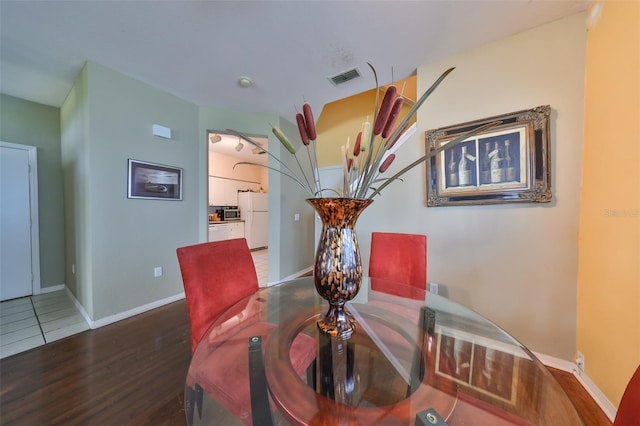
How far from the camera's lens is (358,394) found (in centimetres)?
79

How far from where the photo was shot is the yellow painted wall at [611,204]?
43.3 inches

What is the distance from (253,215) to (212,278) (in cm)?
473

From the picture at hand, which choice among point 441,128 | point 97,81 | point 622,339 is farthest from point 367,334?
point 97,81

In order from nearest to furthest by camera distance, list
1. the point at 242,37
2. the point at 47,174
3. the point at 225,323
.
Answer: the point at 225,323, the point at 242,37, the point at 47,174

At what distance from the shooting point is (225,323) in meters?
1.08

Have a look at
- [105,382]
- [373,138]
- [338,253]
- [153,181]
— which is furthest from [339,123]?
[105,382]

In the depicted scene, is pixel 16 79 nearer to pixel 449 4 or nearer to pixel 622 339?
pixel 449 4

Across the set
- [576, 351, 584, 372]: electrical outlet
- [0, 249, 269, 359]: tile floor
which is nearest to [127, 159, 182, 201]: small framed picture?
[0, 249, 269, 359]: tile floor

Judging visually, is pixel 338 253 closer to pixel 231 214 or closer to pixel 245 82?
pixel 245 82

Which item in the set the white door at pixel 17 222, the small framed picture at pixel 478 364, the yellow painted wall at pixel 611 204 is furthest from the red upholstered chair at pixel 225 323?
the white door at pixel 17 222

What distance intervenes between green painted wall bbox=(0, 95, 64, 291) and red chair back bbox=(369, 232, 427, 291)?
4107 mm

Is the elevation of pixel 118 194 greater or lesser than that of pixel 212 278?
greater

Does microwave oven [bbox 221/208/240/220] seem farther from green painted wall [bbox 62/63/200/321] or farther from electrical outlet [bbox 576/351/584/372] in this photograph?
electrical outlet [bbox 576/351/584/372]

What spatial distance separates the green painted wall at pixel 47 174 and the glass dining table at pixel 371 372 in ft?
11.3
